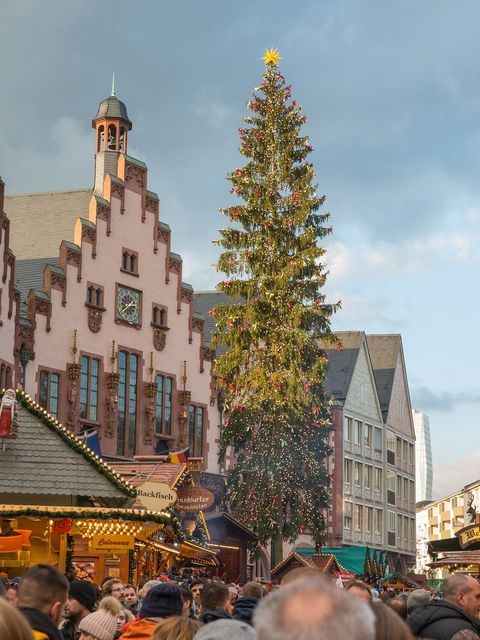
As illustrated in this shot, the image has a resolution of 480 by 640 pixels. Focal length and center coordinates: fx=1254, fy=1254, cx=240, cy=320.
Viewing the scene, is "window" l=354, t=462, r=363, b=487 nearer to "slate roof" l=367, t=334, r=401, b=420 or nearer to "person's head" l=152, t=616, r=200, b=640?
"slate roof" l=367, t=334, r=401, b=420

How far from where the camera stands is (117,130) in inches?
2013

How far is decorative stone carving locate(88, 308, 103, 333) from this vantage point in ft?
152

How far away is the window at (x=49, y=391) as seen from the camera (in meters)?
44.0

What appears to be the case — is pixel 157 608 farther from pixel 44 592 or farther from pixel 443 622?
pixel 44 592

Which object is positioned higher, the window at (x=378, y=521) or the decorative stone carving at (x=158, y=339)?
the decorative stone carving at (x=158, y=339)

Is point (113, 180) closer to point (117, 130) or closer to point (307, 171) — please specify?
point (117, 130)

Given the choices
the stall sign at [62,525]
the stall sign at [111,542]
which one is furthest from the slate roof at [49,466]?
the stall sign at [111,542]

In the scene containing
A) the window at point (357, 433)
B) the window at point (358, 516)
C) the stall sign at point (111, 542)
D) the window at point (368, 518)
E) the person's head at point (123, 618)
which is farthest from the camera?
the window at point (368, 518)

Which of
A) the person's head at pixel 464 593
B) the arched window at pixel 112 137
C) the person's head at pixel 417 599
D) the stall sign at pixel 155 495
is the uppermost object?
the arched window at pixel 112 137

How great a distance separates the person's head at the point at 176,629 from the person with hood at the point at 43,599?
2.69ft

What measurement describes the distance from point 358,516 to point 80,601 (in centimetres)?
6584

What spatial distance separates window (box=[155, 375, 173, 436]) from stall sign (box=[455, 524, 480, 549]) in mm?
23956

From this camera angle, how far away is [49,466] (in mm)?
23031

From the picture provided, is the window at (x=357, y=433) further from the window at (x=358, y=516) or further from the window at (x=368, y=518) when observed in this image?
the window at (x=368, y=518)
